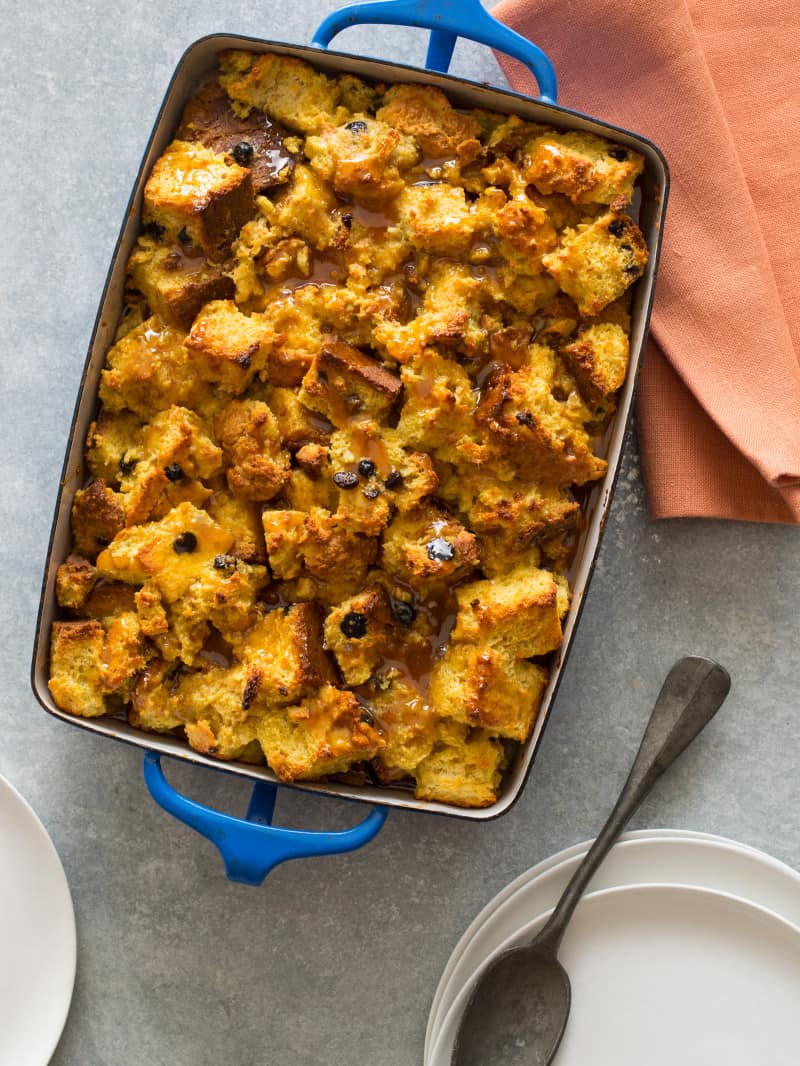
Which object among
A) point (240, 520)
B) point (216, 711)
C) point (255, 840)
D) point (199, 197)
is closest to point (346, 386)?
point (240, 520)

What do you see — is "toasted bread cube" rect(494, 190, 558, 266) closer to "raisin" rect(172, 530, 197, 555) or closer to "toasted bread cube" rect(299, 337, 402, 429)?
"toasted bread cube" rect(299, 337, 402, 429)

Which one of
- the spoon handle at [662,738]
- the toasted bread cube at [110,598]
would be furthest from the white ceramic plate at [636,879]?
the toasted bread cube at [110,598]

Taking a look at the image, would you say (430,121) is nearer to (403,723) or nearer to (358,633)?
(358,633)

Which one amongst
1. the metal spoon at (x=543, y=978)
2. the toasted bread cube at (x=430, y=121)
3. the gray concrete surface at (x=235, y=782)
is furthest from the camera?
the gray concrete surface at (x=235, y=782)

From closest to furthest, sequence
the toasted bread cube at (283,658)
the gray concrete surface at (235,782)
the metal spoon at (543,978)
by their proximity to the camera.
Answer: the toasted bread cube at (283,658)
the metal spoon at (543,978)
the gray concrete surface at (235,782)

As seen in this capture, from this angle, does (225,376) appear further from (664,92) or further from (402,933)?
(402,933)

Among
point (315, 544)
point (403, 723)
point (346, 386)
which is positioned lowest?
point (403, 723)

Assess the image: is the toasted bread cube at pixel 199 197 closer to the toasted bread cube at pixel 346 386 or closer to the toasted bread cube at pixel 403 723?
the toasted bread cube at pixel 346 386

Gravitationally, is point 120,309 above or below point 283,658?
above
